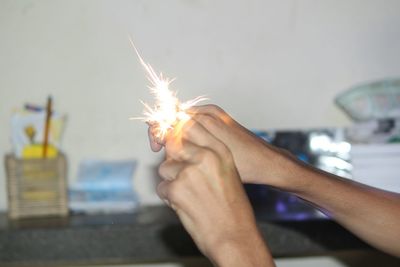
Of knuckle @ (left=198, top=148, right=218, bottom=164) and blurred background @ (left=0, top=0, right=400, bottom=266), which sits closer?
knuckle @ (left=198, top=148, right=218, bottom=164)

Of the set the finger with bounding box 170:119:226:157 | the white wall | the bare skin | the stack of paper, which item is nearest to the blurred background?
the white wall

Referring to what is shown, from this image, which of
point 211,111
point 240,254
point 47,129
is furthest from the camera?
point 47,129

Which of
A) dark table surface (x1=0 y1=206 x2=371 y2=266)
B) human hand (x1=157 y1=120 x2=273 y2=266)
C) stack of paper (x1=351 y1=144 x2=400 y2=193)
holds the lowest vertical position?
human hand (x1=157 y1=120 x2=273 y2=266)

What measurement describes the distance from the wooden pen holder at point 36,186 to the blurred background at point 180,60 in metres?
0.11

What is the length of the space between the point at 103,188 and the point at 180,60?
347 millimetres

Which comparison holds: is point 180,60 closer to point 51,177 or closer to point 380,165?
point 51,177

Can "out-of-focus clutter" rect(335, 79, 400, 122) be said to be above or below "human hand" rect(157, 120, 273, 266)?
above

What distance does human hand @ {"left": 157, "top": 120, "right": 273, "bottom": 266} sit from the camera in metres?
0.63

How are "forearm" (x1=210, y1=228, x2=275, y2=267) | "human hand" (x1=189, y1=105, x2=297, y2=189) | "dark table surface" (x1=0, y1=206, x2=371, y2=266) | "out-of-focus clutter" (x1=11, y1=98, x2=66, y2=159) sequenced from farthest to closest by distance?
"out-of-focus clutter" (x1=11, y1=98, x2=66, y2=159), "dark table surface" (x1=0, y1=206, x2=371, y2=266), "human hand" (x1=189, y1=105, x2=297, y2=189), "forearm" (x1=210, y1=228, x2=275, y2=267)

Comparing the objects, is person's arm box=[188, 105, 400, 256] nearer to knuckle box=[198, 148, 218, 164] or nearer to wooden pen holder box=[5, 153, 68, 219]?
knuckle box=[198, 148, 218, 164]

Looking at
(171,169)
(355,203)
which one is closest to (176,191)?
(171,169)

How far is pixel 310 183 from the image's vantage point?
2.58 ft

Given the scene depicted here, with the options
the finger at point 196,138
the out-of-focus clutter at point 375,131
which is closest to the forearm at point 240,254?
the finger at point 196,138

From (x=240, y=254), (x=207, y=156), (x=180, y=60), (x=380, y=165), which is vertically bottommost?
(x=240, y=254)
